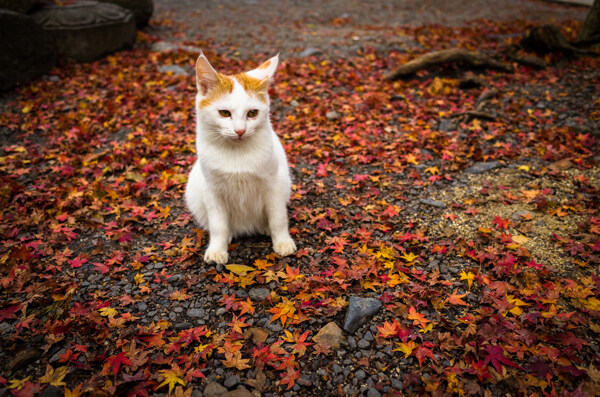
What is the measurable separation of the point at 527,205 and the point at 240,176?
11.2 feet

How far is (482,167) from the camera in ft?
16.1

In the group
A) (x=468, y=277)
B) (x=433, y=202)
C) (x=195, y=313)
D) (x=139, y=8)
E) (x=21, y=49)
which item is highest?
(x=139, y=8)

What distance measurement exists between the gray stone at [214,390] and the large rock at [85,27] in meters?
8.86

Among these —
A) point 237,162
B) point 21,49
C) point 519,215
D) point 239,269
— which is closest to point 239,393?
point 239,269

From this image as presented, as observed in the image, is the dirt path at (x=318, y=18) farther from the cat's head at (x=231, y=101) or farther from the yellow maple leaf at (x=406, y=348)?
the yellow maple leaf at (x=406, y=348)

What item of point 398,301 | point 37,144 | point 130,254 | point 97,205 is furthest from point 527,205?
point 37,144

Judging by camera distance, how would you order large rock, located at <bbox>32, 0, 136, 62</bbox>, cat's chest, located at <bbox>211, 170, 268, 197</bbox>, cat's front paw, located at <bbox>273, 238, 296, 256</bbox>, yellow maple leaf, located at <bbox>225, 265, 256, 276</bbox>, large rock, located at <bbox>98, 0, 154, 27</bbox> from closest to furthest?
cat's chest, located at <bbox>211, 170, 268, 197</bbox> → yellow maple leaf, located at <bbox>225, 265, 256, 276</bbox> → cat's front paw, located at <bbox>273, 238, 296, 256</bbox> → large rock, located at <bbox>32, 0, 136, 62</bbox> → large rock, located at <bbox>98, 0, 154, 27</bbox>

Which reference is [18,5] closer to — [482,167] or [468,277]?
[482,167]

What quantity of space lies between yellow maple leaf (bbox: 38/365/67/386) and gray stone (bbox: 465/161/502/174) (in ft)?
16.4

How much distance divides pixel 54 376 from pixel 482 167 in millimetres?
5268

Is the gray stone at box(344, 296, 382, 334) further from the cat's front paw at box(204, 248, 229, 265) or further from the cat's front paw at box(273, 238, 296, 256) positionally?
the cat's front paw at box(204, 248, 229, 265)

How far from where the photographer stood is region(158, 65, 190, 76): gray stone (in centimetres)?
828

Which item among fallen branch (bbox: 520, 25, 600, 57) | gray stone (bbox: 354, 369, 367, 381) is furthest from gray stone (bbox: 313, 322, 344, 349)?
fallen branch (bbox: 520, 25, 600, 57)

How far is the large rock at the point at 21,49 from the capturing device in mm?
6695
